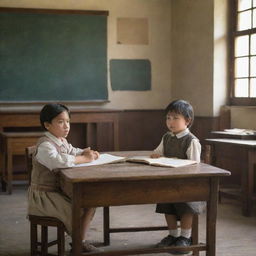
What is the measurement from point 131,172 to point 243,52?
3.94m

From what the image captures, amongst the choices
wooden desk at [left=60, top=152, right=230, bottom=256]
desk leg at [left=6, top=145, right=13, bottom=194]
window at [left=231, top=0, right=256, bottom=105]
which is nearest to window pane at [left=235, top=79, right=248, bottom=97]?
window at [left=231, top=0, right=256, bottom=105]

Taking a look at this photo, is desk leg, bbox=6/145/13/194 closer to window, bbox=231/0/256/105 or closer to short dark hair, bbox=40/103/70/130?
window, bbox=231/0/256/105

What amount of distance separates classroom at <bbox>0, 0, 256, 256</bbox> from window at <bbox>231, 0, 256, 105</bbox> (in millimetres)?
12

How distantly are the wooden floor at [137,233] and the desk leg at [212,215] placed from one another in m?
0.70

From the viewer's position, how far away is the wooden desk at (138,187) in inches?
105

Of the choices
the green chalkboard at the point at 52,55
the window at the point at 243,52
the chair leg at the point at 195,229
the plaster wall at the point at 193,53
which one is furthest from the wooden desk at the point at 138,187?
the green chalkboard at the point at 52,55

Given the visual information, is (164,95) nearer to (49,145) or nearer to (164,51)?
(164,51)

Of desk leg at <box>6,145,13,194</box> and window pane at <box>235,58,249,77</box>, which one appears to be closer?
desk leg at <box>6,145,13,194</box>

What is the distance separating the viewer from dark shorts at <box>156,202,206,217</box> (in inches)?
131

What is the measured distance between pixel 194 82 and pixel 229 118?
2.65 feet

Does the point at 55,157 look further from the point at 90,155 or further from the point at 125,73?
the point at 125,73

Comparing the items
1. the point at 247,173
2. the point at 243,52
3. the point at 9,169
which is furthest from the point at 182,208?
the point at 243,52

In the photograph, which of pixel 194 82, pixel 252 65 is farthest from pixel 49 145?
pixel 194 82

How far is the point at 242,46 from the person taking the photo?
632cm
